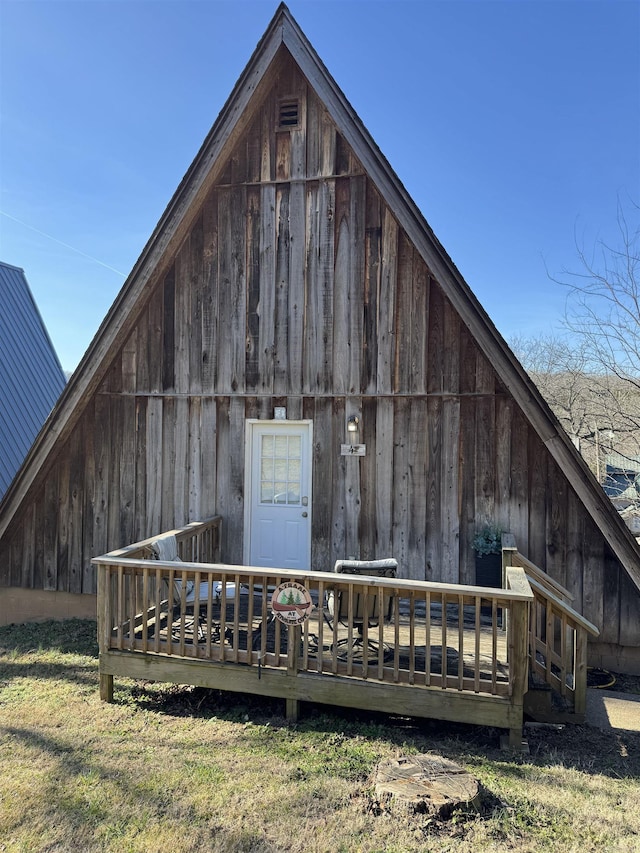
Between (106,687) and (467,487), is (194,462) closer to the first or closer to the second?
(106,687)

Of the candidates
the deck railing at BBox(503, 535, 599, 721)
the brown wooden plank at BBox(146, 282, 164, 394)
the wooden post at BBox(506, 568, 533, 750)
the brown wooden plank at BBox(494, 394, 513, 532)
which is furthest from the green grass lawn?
the brown wooden plank at BBox(146, 282, 164, 394)

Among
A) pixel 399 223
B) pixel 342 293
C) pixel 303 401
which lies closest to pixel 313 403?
pixel 303 401

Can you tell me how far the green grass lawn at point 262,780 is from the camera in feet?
8.59

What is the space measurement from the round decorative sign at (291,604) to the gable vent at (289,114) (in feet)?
17.9

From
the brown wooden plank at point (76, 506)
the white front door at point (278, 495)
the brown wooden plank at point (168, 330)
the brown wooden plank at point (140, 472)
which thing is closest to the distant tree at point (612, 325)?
the white front door at point (278, 495)

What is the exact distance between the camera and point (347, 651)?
13.3 ft

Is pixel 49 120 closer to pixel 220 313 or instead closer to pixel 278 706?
pixel 220 313

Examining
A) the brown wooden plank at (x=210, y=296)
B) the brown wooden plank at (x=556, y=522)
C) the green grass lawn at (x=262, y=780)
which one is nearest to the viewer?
the green grass lawn at (x=262, y=780)

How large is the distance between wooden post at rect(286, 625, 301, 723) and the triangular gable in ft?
10.2

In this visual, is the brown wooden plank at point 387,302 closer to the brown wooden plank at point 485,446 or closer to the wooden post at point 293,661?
the brown wooden plank at point 485,446

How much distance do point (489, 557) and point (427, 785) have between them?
9.88 feet

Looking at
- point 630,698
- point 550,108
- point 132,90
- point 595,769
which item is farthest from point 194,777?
point 550,108

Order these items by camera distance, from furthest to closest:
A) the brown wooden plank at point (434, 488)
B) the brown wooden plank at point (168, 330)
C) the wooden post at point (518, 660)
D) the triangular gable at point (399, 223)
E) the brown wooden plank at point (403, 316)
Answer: the brown wooden plank at point (168, 330) → the brown wooden plank at point (403, 316) → the brown wooden plank at point (434, 488) → the triangular gable at point (399, 223) → the wooden post at point (518, 660)

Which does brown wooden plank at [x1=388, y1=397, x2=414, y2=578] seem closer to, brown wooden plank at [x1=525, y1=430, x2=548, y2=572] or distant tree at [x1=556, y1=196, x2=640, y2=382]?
brown wooden plank at [x1=525, y1=430, x2=548, y2=572]
